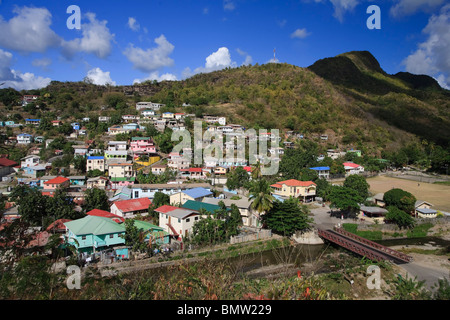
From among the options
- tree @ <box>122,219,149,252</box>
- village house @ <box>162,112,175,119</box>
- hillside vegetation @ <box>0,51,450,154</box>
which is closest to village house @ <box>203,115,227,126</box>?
hillside vegetation @ <box>0,51,450,154</box>

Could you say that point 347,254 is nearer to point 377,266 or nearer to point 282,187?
point 377,266

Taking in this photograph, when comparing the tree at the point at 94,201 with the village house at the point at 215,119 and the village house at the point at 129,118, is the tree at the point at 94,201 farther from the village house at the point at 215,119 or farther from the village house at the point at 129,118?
the village house at the point at 215,119

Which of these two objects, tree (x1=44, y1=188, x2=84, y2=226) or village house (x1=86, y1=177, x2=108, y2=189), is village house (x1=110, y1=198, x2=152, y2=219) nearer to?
tree (x1=44, y1=188, x2=84, y2=226)

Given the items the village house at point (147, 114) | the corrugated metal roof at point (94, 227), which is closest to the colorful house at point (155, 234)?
the corrugated metal roof at point (94, 227)

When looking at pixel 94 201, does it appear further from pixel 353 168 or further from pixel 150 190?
pixel 353 168

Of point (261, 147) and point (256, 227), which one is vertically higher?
point (261, 147)
